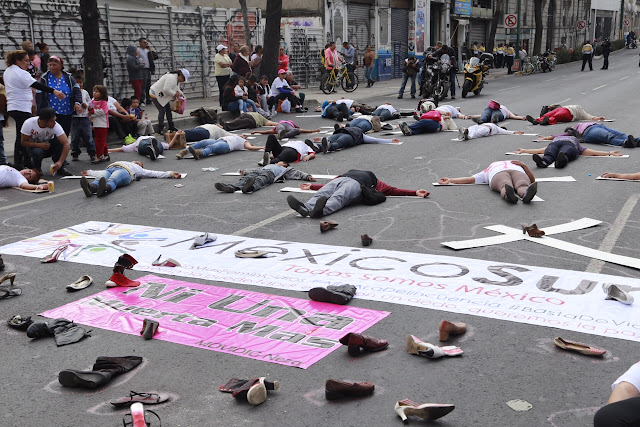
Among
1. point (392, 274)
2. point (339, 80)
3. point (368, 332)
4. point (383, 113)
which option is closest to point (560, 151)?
point (392, 274)

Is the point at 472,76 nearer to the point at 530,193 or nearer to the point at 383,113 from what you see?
the point at 383,113

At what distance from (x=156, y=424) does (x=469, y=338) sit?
2076mm

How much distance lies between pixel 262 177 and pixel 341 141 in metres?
3.49

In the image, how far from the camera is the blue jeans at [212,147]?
12839mm

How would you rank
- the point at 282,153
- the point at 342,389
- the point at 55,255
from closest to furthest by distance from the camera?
the point at 342,389
the point at 55,255
the point at 282,153

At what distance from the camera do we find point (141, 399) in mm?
3805

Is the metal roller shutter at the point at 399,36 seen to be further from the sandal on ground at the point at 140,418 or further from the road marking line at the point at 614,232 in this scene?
the sandal on ground at the point at 140,418

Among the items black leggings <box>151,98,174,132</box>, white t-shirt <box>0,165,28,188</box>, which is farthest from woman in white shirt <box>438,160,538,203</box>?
black leggings <box>151,98,174,132</box>

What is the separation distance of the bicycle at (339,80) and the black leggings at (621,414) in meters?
24.1

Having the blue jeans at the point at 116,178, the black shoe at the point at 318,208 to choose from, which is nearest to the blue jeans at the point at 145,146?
the blue jeans at the point at 116,178

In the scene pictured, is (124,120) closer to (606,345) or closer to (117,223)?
(117,223)

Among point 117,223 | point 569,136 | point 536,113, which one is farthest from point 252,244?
point 536,113

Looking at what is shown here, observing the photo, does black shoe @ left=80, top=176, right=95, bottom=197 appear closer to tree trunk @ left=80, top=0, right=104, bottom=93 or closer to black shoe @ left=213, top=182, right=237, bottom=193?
black shoe @ left=213, top=182, right=237, bottom=193

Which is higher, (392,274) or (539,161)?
(539,161)
